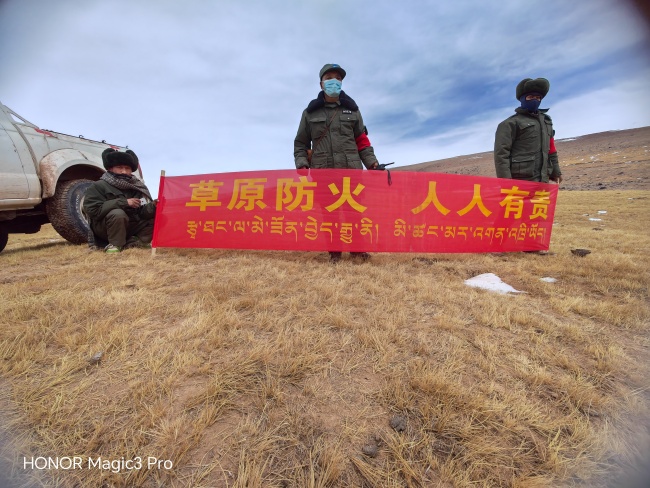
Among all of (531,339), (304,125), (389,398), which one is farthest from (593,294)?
(304,125)

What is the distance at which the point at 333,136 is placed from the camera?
11.0ft

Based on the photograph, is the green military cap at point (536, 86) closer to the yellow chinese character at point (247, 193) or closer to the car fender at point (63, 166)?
the yellow chinese character at point (247, 193)

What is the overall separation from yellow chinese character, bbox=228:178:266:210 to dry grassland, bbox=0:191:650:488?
5.21 ft

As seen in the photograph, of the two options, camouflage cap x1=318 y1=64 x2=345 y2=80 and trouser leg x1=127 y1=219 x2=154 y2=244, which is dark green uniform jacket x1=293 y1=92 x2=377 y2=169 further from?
trouser leg x1=127 y1=219 x2=154 y2=244

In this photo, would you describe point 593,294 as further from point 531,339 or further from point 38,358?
point 38,358

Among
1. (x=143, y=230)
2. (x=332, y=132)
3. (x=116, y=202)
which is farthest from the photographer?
(x=143, y=230)

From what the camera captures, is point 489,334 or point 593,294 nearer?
point 489,334

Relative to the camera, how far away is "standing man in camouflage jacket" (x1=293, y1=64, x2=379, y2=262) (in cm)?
326

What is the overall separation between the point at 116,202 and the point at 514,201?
5917mm

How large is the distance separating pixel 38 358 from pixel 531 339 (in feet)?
8.70

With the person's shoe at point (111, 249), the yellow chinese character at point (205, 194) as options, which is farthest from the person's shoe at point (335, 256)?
the person's shoe at point (111, 249)

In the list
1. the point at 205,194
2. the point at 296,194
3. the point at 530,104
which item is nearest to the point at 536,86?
the point at 530,104

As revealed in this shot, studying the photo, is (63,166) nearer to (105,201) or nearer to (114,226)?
(105,201)

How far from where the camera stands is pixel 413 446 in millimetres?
875
